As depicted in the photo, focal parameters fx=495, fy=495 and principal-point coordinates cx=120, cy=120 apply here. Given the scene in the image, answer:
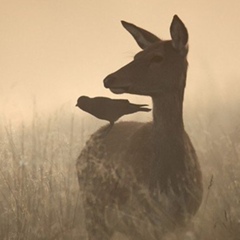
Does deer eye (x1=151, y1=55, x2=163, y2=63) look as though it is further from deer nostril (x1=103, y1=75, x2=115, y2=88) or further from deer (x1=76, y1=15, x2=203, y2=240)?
deer nostril (x1=103, y1=75, x2=115, y2=88)

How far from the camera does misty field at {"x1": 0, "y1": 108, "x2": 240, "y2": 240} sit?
10.3 ft

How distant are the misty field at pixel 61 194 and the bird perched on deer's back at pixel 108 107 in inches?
22.2

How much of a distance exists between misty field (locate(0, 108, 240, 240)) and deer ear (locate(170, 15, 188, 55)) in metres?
0.85

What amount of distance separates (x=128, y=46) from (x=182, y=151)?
3193 millimetres

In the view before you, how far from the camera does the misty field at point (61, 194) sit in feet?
10.3

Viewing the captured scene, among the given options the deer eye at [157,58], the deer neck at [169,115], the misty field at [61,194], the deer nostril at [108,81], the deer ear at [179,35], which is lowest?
the misty field at [61,194]

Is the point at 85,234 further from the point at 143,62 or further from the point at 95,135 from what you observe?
the point at 143,62

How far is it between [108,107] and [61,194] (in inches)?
28.3

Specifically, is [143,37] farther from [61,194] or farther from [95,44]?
[95,44]

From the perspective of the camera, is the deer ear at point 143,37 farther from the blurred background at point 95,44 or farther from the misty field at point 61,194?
the blurred background at point 95,44

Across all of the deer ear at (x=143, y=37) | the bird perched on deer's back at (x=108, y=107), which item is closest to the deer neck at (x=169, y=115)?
the bird perched on deer's back at (x=108, y=107)

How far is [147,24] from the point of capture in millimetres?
5773

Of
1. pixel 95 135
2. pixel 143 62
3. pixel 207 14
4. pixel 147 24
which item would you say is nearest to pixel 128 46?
pixel 147 24

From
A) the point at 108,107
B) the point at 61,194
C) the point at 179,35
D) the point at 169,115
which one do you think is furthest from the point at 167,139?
the point at 61,194
